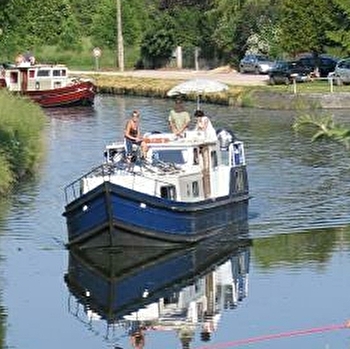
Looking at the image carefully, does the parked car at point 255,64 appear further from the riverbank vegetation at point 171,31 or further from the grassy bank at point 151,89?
the grassy bank at point 151,89

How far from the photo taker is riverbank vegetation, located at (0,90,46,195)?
35.9 meters

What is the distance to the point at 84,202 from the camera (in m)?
27.3

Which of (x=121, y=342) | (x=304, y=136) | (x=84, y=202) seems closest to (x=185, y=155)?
(x=84, y=202)

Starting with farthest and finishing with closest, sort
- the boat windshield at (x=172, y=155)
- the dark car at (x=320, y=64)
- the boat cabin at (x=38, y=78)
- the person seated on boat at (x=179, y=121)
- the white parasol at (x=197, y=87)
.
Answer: the dark car at (x=320, y=64) → the boat cabin at (x=38, y=78) → the white parasol at (x=197, y=87) → the person seated on boat at (x=179, y=121) → the boat windshield at (x=172, y=155)

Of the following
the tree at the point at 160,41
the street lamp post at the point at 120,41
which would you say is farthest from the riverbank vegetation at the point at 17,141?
the tree at the point at 160,41

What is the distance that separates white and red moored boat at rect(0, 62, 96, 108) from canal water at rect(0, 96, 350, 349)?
2663cm

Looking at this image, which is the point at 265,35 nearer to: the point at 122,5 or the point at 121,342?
the point at 122,5

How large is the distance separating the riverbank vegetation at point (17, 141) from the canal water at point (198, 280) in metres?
0.54

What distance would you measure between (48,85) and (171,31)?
66.2 ft

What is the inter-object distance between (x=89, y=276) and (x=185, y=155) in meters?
4.18

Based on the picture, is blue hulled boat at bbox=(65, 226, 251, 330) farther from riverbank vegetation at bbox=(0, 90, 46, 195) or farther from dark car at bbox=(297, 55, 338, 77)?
dark car at bbox=(297, 55, 338, 77)

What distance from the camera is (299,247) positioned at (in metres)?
28.4

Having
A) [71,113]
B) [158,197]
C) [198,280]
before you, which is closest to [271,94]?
[71,113]

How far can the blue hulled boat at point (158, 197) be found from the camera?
2703cm
